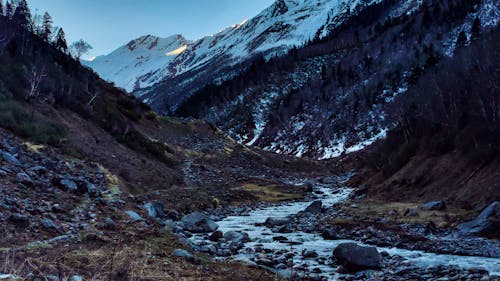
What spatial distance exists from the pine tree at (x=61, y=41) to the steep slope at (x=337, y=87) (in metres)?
60.5

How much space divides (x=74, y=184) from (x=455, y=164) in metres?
23.9

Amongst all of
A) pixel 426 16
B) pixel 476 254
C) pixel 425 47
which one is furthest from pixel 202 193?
pixel 426 16

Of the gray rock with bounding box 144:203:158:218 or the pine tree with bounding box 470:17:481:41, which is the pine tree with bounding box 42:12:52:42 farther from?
the pine tree with bounding box 470:17:481:41

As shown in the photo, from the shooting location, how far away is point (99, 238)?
10.4m

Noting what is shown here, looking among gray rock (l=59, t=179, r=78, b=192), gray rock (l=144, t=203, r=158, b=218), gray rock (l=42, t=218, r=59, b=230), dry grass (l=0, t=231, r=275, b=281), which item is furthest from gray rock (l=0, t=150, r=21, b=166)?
dry grass (l=0, t=231, r=275, b=281)

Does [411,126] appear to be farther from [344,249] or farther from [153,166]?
[344,249]

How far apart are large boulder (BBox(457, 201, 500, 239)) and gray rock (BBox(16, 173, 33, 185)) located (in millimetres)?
16866

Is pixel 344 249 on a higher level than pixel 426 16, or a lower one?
lower

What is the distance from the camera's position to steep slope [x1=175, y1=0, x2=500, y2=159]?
104438 millimetres

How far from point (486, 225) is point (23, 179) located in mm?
17505

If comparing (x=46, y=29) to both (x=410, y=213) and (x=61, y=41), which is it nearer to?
(x=61, y=41)

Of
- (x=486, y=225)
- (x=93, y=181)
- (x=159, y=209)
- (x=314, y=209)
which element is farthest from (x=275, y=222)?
(x=486, y=225)

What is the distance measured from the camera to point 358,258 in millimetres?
11555

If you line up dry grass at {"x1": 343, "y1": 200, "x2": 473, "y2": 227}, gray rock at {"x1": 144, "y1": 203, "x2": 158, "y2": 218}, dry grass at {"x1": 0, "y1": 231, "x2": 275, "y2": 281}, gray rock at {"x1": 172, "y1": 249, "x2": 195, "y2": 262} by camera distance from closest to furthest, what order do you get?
1. dry grass at {"x1": 0, "y1": 231, "x2": 275, "y2": 281}
2. gray rock at {"x1": 172, "y1": 249, "x2": 195, "y2": 262}
3. dry grass at {"x1": 343, "y1": 200, "x2": 473, "y2": 227}
4. gray rock at {"x1": 144, "y1": 203, "x2": 158, "y2": 218}
